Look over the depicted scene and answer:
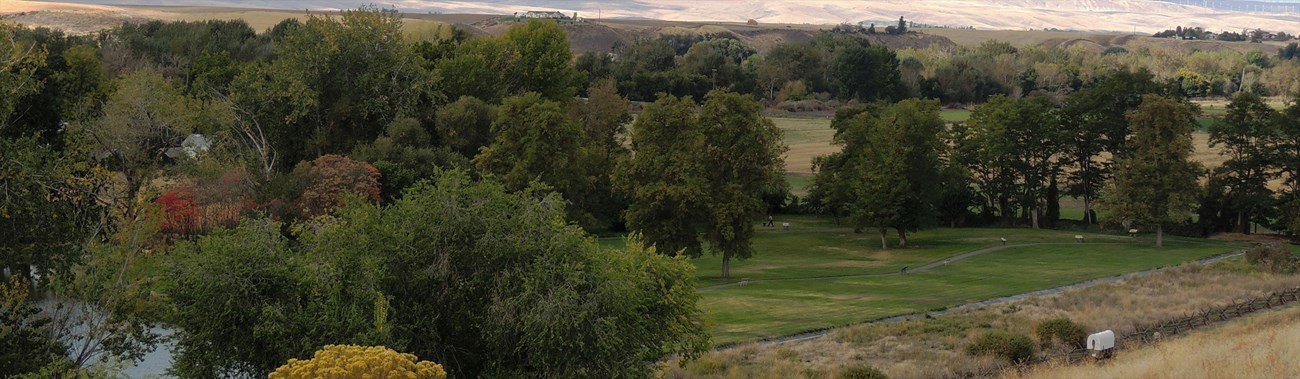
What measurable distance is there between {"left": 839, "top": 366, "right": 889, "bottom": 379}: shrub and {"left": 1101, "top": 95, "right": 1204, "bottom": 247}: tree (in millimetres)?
44142

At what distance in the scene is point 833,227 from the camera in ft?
294

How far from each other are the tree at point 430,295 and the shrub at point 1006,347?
40.5ft

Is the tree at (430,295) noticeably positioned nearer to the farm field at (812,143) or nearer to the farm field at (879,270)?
the farm field at (879,270)

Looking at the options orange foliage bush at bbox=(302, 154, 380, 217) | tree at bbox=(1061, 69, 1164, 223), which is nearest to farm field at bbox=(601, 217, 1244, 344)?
tree at bbox=(1061, 69, 1164, 223)

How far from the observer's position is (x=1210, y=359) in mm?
33438

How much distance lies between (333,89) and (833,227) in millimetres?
33335

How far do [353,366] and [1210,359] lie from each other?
2161 centimetres

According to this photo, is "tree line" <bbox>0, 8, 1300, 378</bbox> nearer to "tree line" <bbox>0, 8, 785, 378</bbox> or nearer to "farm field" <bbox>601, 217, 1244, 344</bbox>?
"tree line" <bbox>0, 8, 785, 378</bbox>

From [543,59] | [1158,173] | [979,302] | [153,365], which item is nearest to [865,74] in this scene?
[543,59]

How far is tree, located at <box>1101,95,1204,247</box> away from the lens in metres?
75.9

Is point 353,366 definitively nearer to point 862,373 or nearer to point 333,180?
point 862,373

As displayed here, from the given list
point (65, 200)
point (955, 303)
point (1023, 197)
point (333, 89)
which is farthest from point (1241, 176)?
point (65, 200)

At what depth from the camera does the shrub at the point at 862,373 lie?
36562mm

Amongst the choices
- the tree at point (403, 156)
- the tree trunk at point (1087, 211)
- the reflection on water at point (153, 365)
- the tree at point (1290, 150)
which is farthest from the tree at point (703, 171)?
the tree at point (1290, 150)
